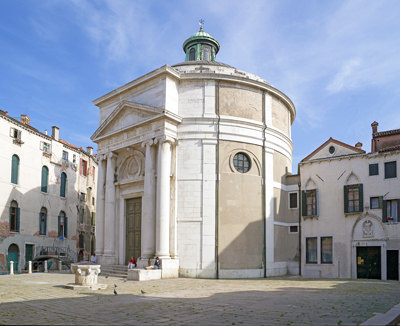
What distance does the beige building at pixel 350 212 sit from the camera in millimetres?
21375

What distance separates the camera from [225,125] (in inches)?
904

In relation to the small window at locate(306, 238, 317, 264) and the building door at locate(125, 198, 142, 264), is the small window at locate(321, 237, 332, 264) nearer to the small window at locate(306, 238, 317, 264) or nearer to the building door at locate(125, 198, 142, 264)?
the small window at locate(306, 238, 317, 264)

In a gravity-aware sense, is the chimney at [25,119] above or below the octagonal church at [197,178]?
above

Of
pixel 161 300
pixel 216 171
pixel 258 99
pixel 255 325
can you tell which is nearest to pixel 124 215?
pixel 216 171

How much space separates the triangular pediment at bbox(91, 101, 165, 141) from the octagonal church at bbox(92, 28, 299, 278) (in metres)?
0.06

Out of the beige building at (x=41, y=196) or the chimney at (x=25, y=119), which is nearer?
the beige building at (x=41, y=196)

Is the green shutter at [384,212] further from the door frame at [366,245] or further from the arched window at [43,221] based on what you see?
the arched window at [43,221]

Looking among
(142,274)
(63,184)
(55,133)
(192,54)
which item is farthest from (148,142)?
(55,133)

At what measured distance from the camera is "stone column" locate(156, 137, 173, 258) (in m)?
21.2

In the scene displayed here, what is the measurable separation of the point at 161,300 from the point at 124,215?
44.3 feet

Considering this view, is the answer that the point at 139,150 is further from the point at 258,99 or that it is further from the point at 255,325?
the point at 255,325

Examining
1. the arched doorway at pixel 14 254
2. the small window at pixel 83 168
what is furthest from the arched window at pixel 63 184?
the arched doorway at pixel 14 254

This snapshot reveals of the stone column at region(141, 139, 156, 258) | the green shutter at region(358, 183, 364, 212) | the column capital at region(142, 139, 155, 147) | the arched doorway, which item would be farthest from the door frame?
the arched doorway

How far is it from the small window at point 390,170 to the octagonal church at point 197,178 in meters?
5.42
